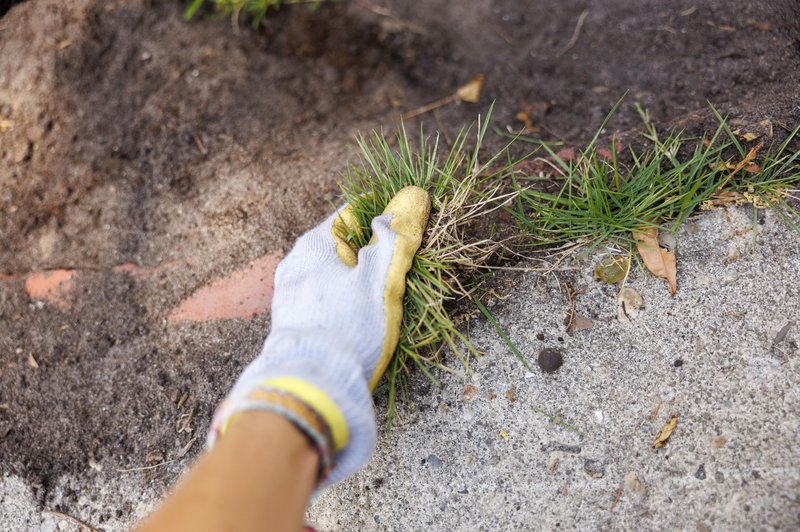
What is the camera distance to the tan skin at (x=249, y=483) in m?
1.07

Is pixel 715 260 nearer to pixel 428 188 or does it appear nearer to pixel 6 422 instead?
pixel 428 188

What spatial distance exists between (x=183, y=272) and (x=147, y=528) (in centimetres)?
124

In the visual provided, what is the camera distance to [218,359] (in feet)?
6.44

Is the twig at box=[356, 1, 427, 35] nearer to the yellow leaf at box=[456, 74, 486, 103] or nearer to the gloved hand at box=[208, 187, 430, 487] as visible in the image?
the yellow leaf at box=[456, 74, 486, 103]

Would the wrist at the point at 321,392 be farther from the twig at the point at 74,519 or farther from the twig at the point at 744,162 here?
the twig at the point at 744,162

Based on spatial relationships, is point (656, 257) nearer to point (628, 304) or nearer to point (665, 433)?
point (628, 304)

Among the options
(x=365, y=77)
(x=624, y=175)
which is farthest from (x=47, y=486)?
(x=624, y=175)

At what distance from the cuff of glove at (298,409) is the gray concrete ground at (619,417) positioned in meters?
0.47

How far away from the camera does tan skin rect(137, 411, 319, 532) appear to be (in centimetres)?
107

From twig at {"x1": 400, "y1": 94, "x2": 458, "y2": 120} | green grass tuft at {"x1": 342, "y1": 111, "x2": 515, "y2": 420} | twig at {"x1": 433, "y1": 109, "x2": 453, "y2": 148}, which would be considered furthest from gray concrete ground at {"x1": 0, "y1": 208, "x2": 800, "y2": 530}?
twig at {"x1": 400, "y1": 94, "x2": 458, "y2": 120}

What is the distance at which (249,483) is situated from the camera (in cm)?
114

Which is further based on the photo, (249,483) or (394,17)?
(394,17)

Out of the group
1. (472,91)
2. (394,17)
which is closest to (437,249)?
(472,91)

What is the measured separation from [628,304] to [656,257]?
17 cm
